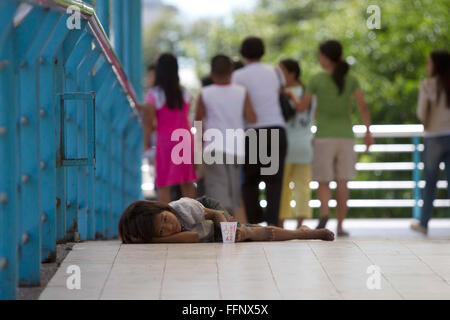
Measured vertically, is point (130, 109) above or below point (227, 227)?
above

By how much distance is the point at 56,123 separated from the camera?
18.0 ft

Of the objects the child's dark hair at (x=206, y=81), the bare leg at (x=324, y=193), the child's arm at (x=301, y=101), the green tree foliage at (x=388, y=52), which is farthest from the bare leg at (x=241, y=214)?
the green tree foliage at (x=388, y=52)

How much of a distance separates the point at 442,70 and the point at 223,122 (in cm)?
186

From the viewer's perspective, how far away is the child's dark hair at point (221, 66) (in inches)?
337

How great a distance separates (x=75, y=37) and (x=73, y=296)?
65.9 inches

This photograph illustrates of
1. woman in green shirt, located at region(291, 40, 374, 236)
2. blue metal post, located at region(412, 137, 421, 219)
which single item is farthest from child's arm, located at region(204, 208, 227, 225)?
blue metal post, located at region(412, 137, 421, 219)

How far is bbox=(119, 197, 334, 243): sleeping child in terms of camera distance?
613 cm

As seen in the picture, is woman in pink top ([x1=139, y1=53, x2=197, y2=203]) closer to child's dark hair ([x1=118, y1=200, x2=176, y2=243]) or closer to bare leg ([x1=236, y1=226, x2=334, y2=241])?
bare leg ([x1=236, y1=226, x2=334, y2=241])

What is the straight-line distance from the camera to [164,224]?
20.3 feet

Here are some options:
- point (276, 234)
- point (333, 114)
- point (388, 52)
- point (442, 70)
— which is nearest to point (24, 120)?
point (276, 234)

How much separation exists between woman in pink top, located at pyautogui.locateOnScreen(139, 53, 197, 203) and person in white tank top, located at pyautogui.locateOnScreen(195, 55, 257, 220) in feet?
0.77
